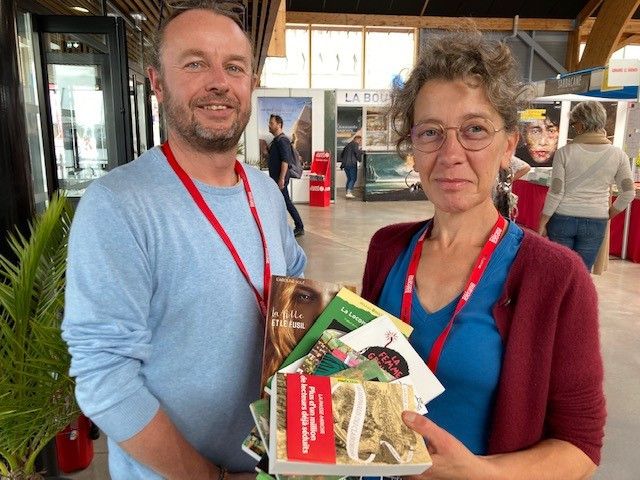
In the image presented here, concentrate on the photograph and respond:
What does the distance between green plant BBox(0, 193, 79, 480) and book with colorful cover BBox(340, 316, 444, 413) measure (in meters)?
1.21

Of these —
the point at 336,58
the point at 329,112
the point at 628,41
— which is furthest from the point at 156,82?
the point at 628,41

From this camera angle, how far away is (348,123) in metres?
14.6

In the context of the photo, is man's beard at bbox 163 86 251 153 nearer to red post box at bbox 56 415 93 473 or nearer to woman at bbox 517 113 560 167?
red post box at bbox 56 415 93 473

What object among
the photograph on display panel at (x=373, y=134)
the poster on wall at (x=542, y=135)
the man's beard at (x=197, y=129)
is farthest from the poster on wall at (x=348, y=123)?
the man's beard at (x=197, y=129)

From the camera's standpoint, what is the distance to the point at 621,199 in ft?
15.1

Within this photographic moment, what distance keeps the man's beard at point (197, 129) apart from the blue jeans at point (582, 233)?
4.07 metres

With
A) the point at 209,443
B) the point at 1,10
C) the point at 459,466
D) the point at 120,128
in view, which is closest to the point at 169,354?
the point at 209,443

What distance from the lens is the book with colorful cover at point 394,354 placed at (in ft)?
3.28

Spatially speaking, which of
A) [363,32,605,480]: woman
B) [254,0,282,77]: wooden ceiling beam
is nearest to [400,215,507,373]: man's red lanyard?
[363,32,605,480]: woman

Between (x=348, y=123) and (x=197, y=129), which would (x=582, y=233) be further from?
(x=348, y=123)

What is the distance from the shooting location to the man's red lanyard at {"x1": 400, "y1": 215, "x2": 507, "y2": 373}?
112cm

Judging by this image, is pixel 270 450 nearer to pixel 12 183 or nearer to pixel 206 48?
pixel 206 48

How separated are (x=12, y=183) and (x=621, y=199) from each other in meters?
4.80

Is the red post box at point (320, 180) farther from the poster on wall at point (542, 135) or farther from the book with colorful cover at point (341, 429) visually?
the book with colorful cover at point (341, 429)
